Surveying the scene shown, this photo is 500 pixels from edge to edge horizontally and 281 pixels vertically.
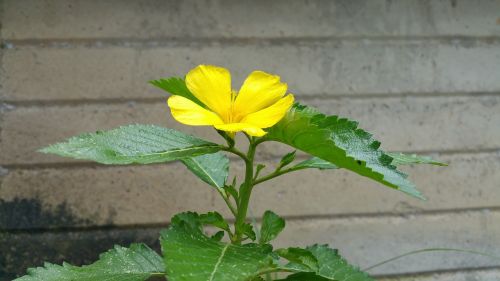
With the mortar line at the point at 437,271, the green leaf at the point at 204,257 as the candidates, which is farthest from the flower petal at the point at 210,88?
the mortar line at the point at 437,271

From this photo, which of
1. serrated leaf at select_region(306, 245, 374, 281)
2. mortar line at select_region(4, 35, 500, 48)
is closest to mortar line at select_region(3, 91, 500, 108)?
mortar line at select_region(4, 35, 500, 48)

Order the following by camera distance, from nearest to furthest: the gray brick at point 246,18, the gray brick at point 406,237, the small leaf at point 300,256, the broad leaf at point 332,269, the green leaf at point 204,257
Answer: the green leaf at point 204,257 < the small leaf at point 300,256 < the broad leaf at point 332,269 < the gray brick at point 246,18 < the gray brick at point 406,237

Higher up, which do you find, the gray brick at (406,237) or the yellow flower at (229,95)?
the yellow flower at (229,95)

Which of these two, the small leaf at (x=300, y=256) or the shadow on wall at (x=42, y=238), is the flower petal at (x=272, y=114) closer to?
the small leaf at (x=300, y=256)

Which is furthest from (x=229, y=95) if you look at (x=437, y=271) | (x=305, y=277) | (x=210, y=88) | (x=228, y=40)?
(x=437, y=271)

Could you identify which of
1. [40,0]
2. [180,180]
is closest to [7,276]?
[180,180]

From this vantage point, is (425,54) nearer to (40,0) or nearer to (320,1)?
(320,1)
